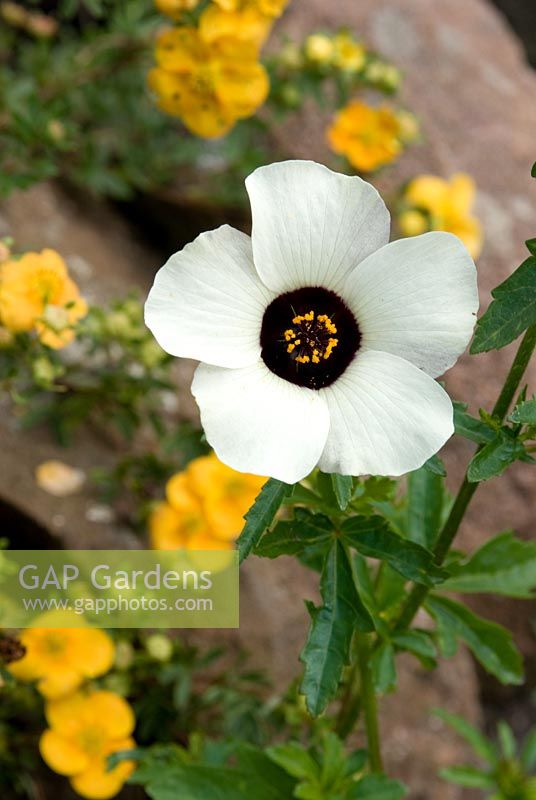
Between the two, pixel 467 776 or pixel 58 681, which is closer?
pixel 58 681

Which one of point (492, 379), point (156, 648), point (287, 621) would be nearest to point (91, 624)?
point (156, 648)

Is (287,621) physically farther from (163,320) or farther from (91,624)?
(163,320)

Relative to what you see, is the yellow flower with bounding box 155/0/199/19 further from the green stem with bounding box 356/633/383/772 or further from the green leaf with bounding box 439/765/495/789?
the green leaf with bounding box 439/765/495/789

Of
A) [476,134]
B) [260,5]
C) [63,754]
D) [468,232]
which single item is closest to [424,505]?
[63,754]

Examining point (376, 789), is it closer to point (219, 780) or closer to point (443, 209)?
point (219, 780)

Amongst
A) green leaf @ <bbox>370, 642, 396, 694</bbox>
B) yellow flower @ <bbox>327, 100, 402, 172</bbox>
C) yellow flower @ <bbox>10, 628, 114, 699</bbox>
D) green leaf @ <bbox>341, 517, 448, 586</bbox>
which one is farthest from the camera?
yellow flower @ <bbox>327, 100, 402, 172</bbox>

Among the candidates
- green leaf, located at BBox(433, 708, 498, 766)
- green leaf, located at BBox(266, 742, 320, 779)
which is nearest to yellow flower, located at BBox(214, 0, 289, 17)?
green leaf, located at BBox(266, 742, 320, 779)
